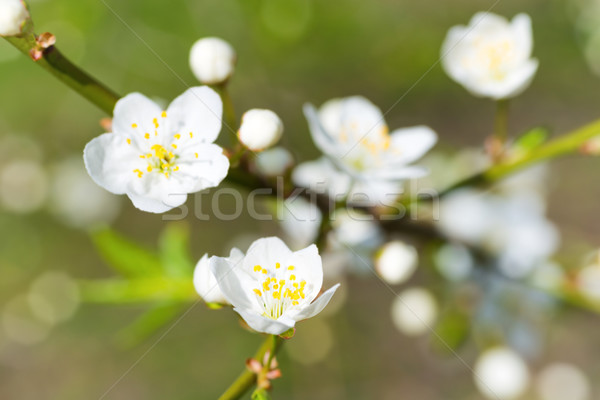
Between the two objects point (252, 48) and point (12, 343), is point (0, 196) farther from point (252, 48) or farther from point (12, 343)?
point (252, 48)

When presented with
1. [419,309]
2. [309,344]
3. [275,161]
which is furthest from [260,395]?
[309,344]

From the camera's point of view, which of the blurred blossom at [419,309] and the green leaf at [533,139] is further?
the blurred blossom at [419,309]

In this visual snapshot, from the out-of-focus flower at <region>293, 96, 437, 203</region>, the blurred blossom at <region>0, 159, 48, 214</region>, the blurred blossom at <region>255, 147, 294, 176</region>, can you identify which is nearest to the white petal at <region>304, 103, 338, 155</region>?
the out-of-focus flower at <region>293, 96, 437, 203</region>

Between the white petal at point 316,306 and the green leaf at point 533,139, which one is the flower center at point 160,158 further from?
the green leaf at point 533,139

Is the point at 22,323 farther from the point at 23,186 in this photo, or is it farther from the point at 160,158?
the point at 160,158

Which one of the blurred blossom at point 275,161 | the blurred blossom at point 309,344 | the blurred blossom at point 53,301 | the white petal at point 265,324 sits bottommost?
the blurred blossom at point 309,344

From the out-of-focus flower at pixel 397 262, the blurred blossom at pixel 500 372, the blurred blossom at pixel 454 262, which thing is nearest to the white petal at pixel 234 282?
the out-of-focus flower at pixel 397 262

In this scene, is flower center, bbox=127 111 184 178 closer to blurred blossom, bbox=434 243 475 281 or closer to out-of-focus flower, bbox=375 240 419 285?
out-of-focus flower, bbox=375 240 419 285

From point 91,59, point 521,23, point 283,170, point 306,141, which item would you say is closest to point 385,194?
point 283,170
